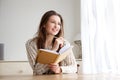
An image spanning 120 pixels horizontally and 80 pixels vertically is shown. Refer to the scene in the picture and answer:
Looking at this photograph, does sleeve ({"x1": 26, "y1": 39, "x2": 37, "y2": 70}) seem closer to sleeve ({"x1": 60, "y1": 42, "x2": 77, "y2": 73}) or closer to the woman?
the woman

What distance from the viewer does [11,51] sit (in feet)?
11.4

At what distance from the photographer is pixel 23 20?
354cm

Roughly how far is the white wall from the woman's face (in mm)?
1686

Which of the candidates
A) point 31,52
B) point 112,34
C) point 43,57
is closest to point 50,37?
point 31,52

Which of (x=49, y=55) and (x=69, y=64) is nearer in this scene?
(x=49, y=55)

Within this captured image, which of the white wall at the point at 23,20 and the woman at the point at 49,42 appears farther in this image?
the white wall at the point at 23,20

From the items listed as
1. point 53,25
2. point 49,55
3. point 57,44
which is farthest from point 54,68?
point 53,25

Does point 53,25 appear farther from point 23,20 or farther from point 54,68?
point 23,20

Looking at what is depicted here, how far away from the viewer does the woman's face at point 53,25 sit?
6.06ft

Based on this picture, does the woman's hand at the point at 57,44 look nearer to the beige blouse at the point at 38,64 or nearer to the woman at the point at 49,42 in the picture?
the woman at the point at 49,42

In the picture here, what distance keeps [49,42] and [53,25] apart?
14 cm

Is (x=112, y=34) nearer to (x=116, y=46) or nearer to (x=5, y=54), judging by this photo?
(x=116, y=46)

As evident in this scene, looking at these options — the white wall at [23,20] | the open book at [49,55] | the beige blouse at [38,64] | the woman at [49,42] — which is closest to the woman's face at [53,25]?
the woman at [49,42]

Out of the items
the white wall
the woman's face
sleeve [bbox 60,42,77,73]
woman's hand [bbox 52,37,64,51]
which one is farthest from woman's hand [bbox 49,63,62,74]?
the white wall
